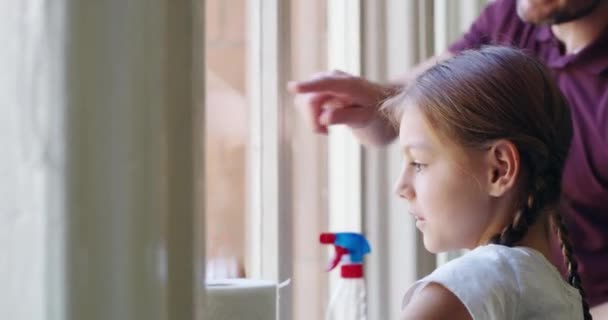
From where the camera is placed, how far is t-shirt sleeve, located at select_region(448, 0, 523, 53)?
A: 134cm

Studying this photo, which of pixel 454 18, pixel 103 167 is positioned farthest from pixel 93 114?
pixel 454 18

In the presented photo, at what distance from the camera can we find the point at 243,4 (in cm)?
135

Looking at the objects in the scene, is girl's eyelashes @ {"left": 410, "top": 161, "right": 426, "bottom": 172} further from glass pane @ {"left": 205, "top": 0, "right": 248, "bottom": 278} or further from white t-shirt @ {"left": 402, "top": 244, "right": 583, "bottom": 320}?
glass pane @ {"left": 205, "top": 0, "right": 248, "bottom": 278}

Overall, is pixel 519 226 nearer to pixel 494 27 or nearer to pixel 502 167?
pixel 502 167

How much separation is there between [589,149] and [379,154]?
356 millimetres

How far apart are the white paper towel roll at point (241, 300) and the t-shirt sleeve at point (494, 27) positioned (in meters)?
0.70

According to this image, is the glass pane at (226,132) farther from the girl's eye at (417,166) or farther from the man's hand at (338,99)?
the girl's eye at (417,166)

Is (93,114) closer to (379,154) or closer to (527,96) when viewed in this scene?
(527,96)

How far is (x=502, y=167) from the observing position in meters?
0.85

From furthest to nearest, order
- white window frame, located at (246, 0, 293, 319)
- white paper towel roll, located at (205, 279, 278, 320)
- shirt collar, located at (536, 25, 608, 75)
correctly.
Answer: white window frame, located at (246, 0, 293, 319) < shirt collar, located at (536, 25, 608, 75) < white paper towel roll, located at (205, 279, 278, 320)

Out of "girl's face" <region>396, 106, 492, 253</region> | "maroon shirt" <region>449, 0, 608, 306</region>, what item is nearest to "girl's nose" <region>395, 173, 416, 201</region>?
"girl's face" <region>396, 106, 492, 253</region>

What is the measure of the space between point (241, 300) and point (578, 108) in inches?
28.2

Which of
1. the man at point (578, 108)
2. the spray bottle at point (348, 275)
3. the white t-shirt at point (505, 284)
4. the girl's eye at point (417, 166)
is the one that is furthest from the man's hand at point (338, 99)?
the white t-shirt at point (505, 284)

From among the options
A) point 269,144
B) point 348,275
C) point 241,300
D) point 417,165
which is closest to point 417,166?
point 417,165
